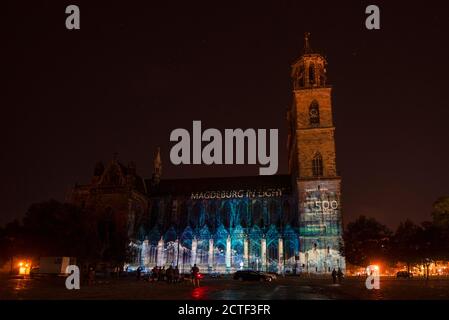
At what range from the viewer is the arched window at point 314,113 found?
75438mm

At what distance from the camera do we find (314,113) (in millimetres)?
75750

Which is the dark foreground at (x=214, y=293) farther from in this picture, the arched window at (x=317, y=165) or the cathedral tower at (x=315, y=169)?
the arched window at (x=317, y=165)

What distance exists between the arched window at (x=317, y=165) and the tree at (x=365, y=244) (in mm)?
10637

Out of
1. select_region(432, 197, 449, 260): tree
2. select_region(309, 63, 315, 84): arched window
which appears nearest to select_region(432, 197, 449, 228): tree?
select_region(432, 197, 449, 260): tree

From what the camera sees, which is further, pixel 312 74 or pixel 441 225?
pixel 312 74

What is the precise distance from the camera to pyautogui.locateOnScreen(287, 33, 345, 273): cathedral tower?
68.1m

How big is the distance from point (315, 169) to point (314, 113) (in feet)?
34.2

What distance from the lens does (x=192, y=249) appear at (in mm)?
77500

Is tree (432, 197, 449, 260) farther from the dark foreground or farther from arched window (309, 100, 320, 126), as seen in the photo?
the dark foreground

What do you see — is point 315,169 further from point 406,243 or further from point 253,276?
point 253,276

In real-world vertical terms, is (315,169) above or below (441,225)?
above

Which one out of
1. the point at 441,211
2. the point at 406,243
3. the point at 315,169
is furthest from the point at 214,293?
the point at 441,211
